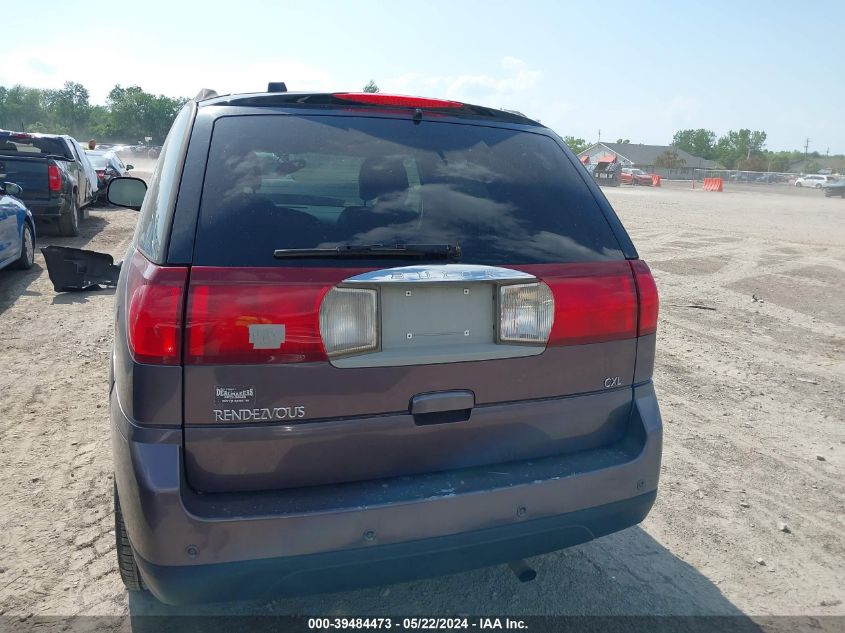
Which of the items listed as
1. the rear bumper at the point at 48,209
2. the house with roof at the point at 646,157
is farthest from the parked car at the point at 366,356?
the house with roof at the point at 646,157

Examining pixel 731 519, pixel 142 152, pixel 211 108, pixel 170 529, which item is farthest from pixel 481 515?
pixel 142 152

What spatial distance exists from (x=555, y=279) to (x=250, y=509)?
1261mm

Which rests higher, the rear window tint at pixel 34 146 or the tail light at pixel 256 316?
the rear window tint at pixel 34 146

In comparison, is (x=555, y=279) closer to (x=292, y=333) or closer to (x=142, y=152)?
(x=292, y=333)

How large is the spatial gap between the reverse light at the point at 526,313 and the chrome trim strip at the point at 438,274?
51mm

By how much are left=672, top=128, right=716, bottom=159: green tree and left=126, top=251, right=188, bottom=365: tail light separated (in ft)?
494

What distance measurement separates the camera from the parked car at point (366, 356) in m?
1.97

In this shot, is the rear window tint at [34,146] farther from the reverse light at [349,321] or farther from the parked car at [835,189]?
the parked car at [835,189]

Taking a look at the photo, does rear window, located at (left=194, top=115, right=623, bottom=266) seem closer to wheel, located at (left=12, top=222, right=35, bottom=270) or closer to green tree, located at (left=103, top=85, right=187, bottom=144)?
wheel, located at (left=12, top=222, right=35, bottom=270)

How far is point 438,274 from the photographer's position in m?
2.13

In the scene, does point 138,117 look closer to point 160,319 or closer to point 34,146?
point 34,146

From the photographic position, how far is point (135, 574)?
2.56 meters

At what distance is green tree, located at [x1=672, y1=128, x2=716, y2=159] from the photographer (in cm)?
13888

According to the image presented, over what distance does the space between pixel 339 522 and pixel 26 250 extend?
30.1 ft
